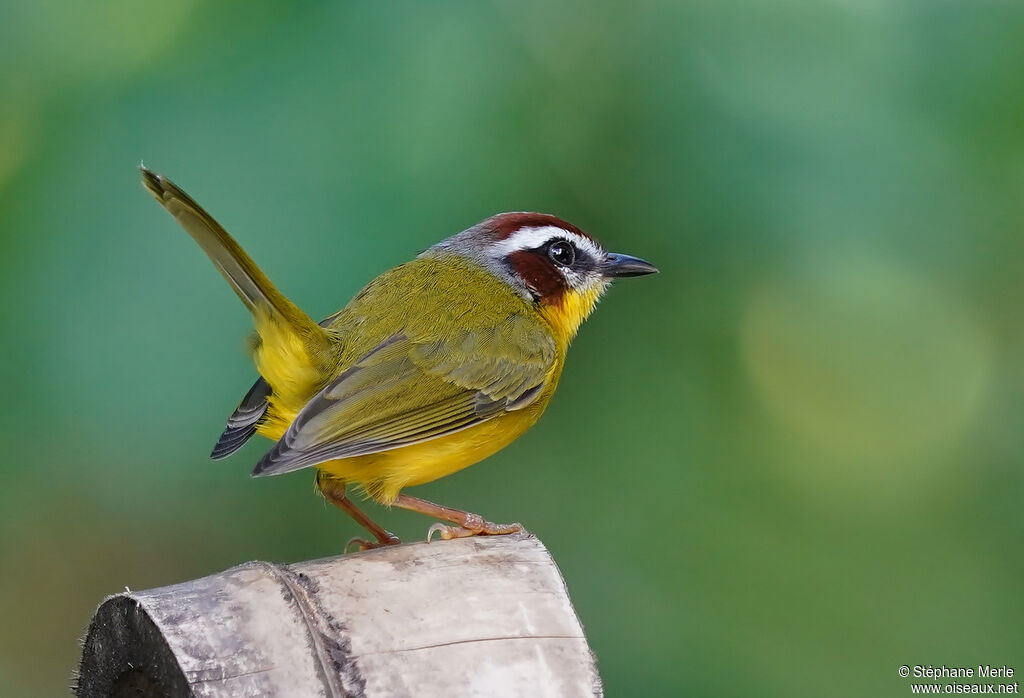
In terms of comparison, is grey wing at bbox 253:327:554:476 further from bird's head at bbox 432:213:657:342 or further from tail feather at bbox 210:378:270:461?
bird's head at bbox 432:213:657:342

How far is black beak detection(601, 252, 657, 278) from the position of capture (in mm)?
3510

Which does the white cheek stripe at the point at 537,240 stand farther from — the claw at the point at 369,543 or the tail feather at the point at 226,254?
the claw at the point at 369,543

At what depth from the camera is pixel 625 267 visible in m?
3.53

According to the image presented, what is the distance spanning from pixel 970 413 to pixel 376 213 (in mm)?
1836

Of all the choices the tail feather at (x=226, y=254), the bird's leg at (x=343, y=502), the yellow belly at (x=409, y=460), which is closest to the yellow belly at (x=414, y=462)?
the yellow belly at (x=409, y=460)

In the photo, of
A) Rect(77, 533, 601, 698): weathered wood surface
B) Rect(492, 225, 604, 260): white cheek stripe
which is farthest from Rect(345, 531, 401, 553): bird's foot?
Rect(492, 225, 604, 260): white cheek stripe

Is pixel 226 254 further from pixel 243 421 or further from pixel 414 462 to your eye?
pixel 414 462

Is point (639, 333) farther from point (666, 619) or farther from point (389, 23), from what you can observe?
point (389, 23)

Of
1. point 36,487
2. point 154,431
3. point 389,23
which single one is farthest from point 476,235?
point 36,487

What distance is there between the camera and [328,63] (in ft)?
10.8

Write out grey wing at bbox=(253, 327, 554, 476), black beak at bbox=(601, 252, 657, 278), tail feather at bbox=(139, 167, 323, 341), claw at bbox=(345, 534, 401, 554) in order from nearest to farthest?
tail feather at bbox=(139, 167, 323, 341) → grey wing at bbox=(253, 327, 554, 476) → claw at bbox=(345, 534, 401, 554) → black beak at bbox=(601, 252, 657, 278)

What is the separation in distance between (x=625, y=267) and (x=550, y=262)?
24cm

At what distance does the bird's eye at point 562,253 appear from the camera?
3.58 m

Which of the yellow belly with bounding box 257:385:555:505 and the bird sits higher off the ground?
the bird
